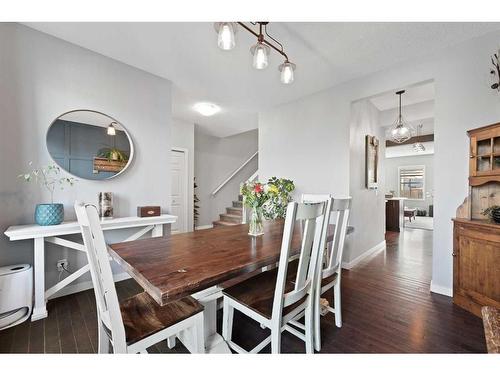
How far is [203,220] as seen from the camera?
557cm

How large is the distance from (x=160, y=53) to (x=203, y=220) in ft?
13.0

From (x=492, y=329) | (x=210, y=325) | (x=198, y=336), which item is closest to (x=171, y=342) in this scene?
(x=210, y=325)

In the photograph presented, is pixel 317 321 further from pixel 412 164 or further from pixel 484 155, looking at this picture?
pixel 412 164

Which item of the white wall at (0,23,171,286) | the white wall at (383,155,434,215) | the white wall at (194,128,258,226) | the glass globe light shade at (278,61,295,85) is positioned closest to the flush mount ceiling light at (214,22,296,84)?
the glass globe light shade at (278,61,295,85)

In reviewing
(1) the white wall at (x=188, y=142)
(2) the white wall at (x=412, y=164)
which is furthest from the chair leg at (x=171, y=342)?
(2) the white wall at (x=412, y=164)

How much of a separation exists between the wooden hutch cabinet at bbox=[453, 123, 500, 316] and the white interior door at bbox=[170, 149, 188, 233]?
4501 mm

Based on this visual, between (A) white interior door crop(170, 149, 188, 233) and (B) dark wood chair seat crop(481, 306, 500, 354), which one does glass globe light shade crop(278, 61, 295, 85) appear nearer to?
(B) dark wood chair seat crop(481, 306, 500, 354)

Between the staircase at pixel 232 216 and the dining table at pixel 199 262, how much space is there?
10.9 feet

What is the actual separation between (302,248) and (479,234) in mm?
1795

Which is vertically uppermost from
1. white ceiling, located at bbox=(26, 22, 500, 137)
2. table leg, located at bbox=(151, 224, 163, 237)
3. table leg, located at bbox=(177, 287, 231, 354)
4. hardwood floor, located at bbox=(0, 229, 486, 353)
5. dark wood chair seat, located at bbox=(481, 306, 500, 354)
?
white ceiling, located at bbox=(26, 22, 500, 137)

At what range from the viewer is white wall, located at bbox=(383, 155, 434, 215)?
8.68 m

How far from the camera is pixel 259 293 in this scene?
1.36 metres

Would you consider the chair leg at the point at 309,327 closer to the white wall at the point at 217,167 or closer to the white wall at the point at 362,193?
the white wall at the point at 362,193
